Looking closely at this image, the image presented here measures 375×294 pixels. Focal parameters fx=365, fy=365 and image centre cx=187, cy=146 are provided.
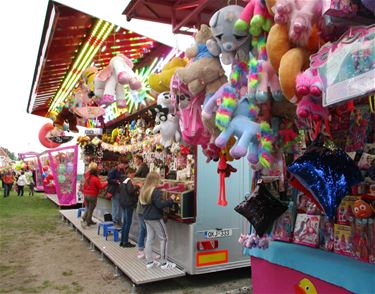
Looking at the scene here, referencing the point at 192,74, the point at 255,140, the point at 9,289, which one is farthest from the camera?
the point at 9,289

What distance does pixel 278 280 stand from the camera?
9.19ft

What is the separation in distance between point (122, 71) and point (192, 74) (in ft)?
5.42

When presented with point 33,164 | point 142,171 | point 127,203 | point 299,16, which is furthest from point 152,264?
point 33,164

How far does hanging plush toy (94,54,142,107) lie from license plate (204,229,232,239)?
1952mm

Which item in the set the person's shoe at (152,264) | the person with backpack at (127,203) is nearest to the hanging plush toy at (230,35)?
the person's shoe at (152,264)

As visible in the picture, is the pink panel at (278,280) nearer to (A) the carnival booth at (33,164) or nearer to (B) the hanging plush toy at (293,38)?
(B) the hanging plush toy at (293,38)

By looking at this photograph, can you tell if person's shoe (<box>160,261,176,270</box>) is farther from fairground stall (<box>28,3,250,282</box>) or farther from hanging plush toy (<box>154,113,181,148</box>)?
hanging plush toy (<box>154,113,181,148</box>)

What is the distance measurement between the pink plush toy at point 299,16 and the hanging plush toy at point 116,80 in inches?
92.9

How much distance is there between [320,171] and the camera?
1925 mm

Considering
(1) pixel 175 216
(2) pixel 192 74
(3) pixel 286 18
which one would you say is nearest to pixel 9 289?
Answer: (1) pixel 175 216

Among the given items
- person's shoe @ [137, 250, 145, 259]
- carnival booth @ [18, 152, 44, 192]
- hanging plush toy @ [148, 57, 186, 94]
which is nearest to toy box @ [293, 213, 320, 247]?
hanging plush toy @ [148, 57, 186, 94]

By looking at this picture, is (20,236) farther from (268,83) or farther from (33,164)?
(33,164)

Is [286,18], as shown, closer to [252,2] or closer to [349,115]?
[252,2]

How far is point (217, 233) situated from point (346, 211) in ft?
8.69
